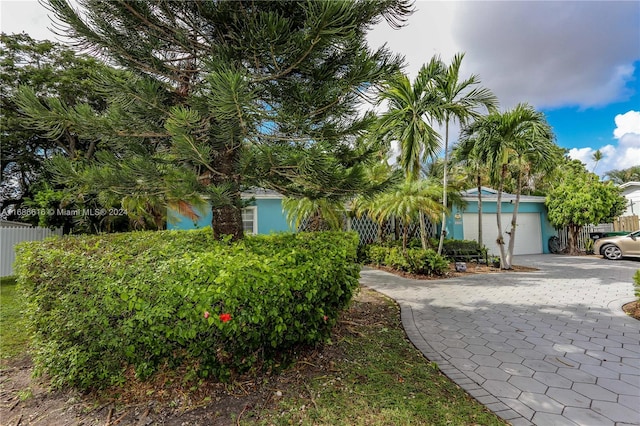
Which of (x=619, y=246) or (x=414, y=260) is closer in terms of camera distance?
(x=414, y=260)

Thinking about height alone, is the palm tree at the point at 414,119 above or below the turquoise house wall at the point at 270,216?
above

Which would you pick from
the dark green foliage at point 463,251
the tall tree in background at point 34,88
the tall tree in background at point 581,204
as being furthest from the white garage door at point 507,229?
the tall tree in background at point 34,88

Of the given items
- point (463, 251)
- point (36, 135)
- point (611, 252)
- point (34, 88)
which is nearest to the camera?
point (34, 88)

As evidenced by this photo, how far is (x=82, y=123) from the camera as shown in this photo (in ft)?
9.52

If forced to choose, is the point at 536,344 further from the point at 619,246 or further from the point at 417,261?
the point at 619,246

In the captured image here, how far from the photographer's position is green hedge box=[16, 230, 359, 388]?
2293 mm

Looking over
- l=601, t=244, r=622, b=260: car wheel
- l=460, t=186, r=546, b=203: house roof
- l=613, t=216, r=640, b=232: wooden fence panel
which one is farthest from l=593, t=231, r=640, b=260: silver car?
l=613, t=216, r=640, b=232: wooden fence panel

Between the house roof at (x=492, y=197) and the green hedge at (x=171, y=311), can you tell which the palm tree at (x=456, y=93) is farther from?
the green hedge at (x=171, y=311)

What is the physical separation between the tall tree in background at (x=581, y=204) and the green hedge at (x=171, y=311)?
46.0 ft

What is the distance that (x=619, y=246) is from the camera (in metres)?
11.3

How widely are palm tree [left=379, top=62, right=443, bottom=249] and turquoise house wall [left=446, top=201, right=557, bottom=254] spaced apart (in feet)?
16.7

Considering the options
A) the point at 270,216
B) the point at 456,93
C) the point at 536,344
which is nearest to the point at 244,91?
the point at 536,344

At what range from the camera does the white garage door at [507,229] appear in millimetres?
13250

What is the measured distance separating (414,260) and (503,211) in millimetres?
7824
